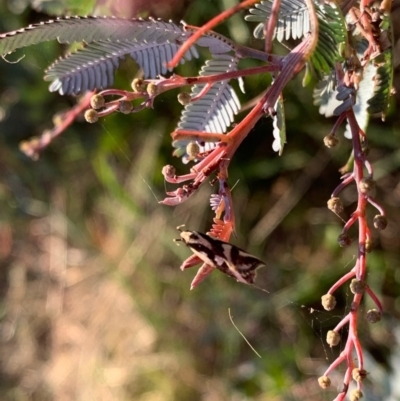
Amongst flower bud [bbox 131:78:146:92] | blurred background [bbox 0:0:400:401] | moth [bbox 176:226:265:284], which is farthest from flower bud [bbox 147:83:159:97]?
blurred background [bbox 0:0:400:401]

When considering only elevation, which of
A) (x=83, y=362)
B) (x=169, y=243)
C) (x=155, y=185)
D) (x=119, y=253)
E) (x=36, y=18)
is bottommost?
(x=83, y=362)

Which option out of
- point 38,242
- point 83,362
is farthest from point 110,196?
point 83,362

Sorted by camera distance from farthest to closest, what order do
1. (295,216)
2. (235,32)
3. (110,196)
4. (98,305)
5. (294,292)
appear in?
(98,305) → (110,196) → (295,216) → (294,292) → (235,32)

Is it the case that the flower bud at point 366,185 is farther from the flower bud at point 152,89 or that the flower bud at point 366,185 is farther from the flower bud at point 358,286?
the flower bud at point 152,89

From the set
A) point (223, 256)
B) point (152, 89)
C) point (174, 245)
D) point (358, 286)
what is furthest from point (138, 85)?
point (174, 245)

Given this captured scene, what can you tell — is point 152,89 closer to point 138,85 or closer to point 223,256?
point 138,85

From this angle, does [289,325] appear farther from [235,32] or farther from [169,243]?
[235,32]
